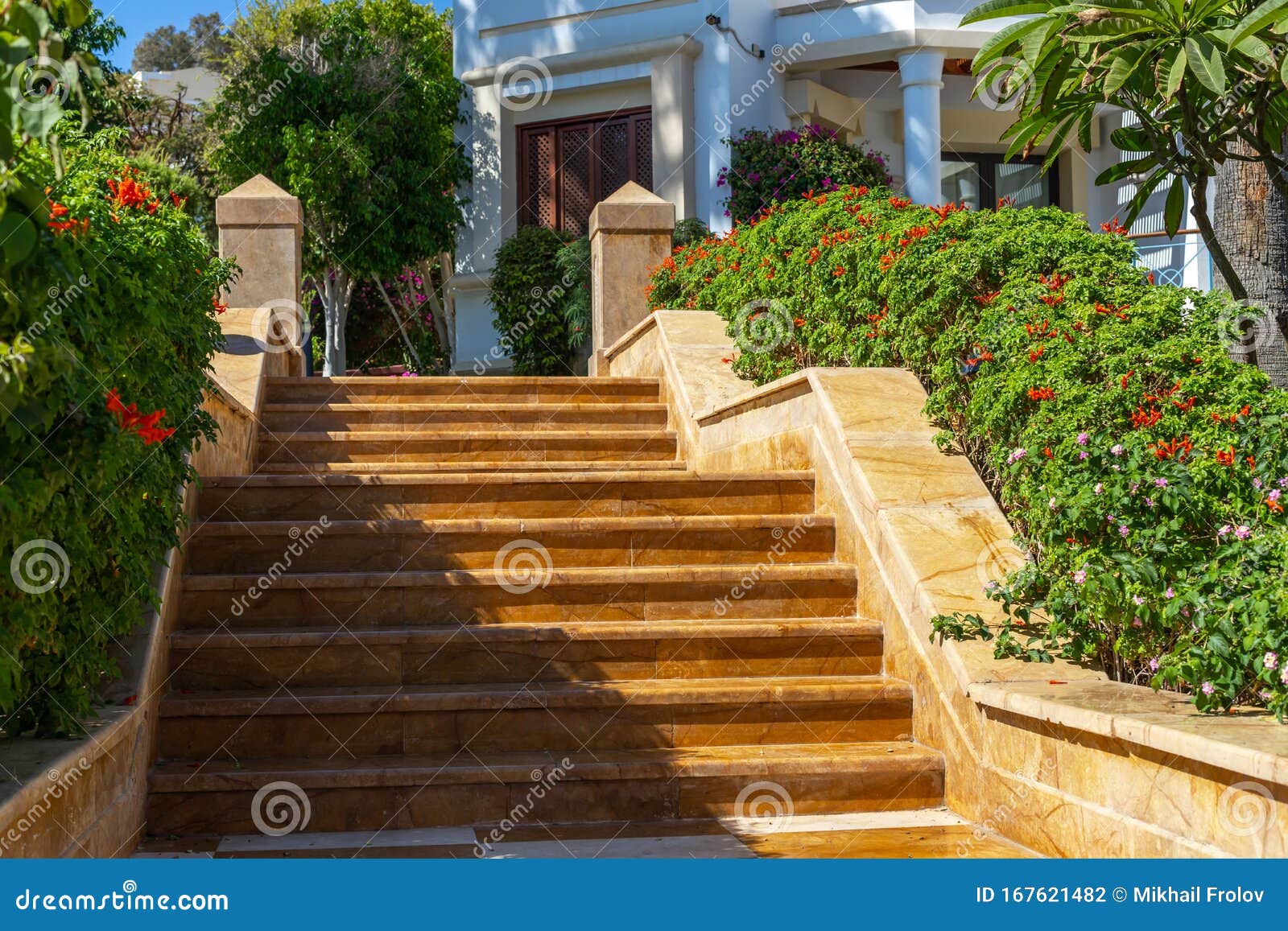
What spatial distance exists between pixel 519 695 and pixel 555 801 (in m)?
0.49

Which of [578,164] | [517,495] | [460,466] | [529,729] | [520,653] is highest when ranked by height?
[578,164]

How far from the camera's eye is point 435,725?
4.79 metres

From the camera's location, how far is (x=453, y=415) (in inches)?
336

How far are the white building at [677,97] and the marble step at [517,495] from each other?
363 inches

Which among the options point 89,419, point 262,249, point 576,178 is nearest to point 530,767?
point 89,419

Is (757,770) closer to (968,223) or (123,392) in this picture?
(123,392)

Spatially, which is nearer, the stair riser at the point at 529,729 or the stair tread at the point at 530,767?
the stair tread at the point at 530,767

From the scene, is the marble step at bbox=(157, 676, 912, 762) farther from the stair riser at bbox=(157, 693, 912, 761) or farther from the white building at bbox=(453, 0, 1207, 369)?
the white building at bbox=(453, 0, 1207, 369)

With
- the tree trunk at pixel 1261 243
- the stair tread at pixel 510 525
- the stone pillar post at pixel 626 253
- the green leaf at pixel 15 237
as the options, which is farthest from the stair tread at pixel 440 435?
the green leaf at pixel 15 237

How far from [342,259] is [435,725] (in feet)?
42.2

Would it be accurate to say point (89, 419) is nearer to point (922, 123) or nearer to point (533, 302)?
point (533, 302)

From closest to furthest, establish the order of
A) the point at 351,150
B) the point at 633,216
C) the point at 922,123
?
the point at 633,216, the point at 922,123, the point at 351,150

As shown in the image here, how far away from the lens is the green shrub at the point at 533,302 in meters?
15.1

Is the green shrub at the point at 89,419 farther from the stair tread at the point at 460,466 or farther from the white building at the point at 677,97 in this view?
the white building at the point at 677,97
